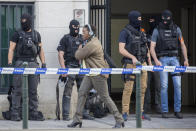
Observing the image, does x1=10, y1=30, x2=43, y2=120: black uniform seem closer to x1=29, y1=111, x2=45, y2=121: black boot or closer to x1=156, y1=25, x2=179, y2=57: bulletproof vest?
x1=29, y1=111, x2=45, y2=121: black boot

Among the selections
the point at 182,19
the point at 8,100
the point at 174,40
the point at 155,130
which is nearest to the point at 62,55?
the point at 8,100

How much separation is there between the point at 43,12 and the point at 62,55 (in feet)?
3.12

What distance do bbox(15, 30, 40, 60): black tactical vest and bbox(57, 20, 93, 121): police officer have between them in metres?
0.48

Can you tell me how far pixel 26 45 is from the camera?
1038cm

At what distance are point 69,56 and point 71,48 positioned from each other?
16cm

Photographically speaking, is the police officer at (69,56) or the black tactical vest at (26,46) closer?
the black tactical vest at (26,46)

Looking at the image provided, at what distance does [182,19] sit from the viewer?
545 inches

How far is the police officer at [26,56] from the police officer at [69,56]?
0.39 m

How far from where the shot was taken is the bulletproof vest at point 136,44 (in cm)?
1010

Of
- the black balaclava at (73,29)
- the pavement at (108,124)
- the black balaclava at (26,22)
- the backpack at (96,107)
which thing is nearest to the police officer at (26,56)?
the black balaclava at (26,22)

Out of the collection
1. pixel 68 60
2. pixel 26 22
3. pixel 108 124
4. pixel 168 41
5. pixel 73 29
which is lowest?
pixel 108 124

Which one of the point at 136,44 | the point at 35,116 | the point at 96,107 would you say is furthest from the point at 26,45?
the point at 136,44

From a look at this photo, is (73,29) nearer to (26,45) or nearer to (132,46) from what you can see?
(26,45)

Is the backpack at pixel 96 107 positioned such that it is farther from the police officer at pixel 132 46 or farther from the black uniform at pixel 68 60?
the police officer at pixel 132 46
